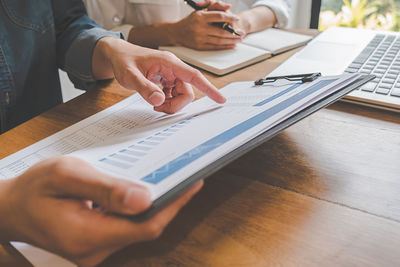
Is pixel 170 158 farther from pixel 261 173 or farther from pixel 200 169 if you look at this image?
pixel 261 173

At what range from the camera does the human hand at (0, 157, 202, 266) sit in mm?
284

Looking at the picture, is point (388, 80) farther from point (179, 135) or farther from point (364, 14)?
point (364, 14)

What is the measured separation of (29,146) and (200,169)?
364mm

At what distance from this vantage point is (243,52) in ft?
2.87

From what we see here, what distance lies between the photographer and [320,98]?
1.44 feet

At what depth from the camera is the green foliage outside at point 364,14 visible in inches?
91.7

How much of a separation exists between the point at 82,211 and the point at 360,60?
682 millimetres

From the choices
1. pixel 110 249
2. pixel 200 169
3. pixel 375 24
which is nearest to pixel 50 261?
pixel 110 249

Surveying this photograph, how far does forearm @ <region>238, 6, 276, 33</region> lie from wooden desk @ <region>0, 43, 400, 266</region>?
1.86ft

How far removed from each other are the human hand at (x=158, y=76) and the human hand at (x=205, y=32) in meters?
0.28

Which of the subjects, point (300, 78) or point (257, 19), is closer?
point (300, 78)

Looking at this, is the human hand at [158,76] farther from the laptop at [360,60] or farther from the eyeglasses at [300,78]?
the laptop at [360,60]

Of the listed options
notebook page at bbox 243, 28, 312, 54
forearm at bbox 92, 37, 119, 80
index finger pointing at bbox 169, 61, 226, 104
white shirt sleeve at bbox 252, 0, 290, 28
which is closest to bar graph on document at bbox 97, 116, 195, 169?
index finger pointing at bbox 169, 61, 226, 104

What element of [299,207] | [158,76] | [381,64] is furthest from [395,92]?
[158,76]
